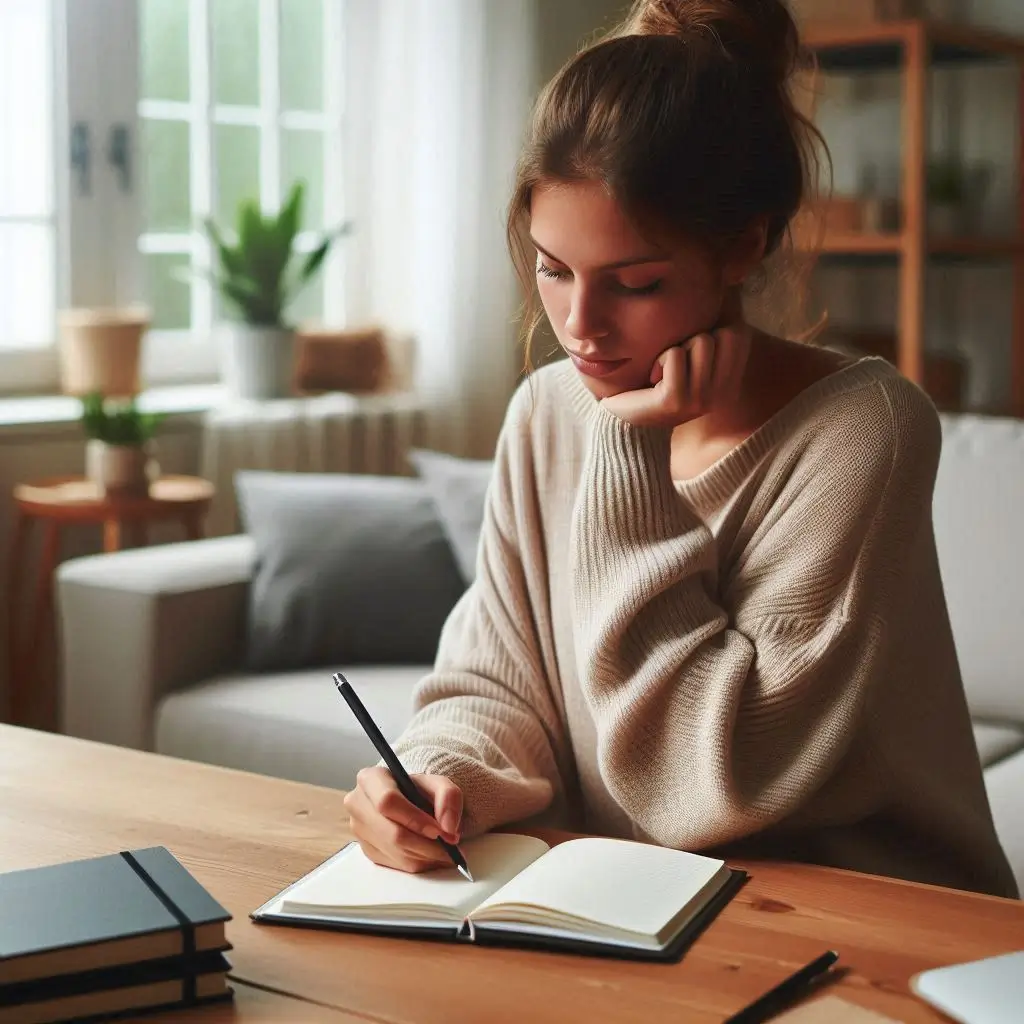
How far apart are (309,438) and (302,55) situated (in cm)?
98

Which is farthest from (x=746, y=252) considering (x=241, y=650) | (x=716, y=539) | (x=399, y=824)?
(x=241, y=650)

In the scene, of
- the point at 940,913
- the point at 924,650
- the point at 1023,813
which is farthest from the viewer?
the point at 1023,813

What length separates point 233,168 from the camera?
11.8 feet

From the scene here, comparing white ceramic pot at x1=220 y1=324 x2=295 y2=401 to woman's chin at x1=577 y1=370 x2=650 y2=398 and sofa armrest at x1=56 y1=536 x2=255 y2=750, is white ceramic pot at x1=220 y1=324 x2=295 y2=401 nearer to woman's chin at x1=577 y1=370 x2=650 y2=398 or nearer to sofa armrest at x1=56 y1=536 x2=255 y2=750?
sofa armrest at x1=56 y1=536 x2=255 y2=750

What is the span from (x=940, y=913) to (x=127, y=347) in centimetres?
236

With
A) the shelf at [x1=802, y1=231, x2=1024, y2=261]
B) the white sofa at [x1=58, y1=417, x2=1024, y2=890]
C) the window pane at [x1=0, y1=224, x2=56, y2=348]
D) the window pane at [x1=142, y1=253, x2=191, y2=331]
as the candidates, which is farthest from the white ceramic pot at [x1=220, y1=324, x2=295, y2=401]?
the shelf at [x1=802, y1=231, x2=1024, y2=261]

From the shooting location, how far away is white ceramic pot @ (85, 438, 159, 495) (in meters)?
2.81

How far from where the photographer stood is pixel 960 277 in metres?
4.18

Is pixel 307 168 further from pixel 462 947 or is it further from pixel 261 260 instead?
pixel 462 947

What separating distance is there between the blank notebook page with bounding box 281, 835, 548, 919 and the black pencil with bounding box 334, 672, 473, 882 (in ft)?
0.04

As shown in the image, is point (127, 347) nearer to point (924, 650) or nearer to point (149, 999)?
point (924, 650)

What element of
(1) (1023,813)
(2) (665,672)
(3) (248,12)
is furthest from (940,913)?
(3) (248,12)

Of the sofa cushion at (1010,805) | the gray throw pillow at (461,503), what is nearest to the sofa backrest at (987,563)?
the sofa cushion at (1010,805)

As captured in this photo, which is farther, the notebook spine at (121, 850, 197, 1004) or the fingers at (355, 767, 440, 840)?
the fingers at (355, 767, 440, 840)
